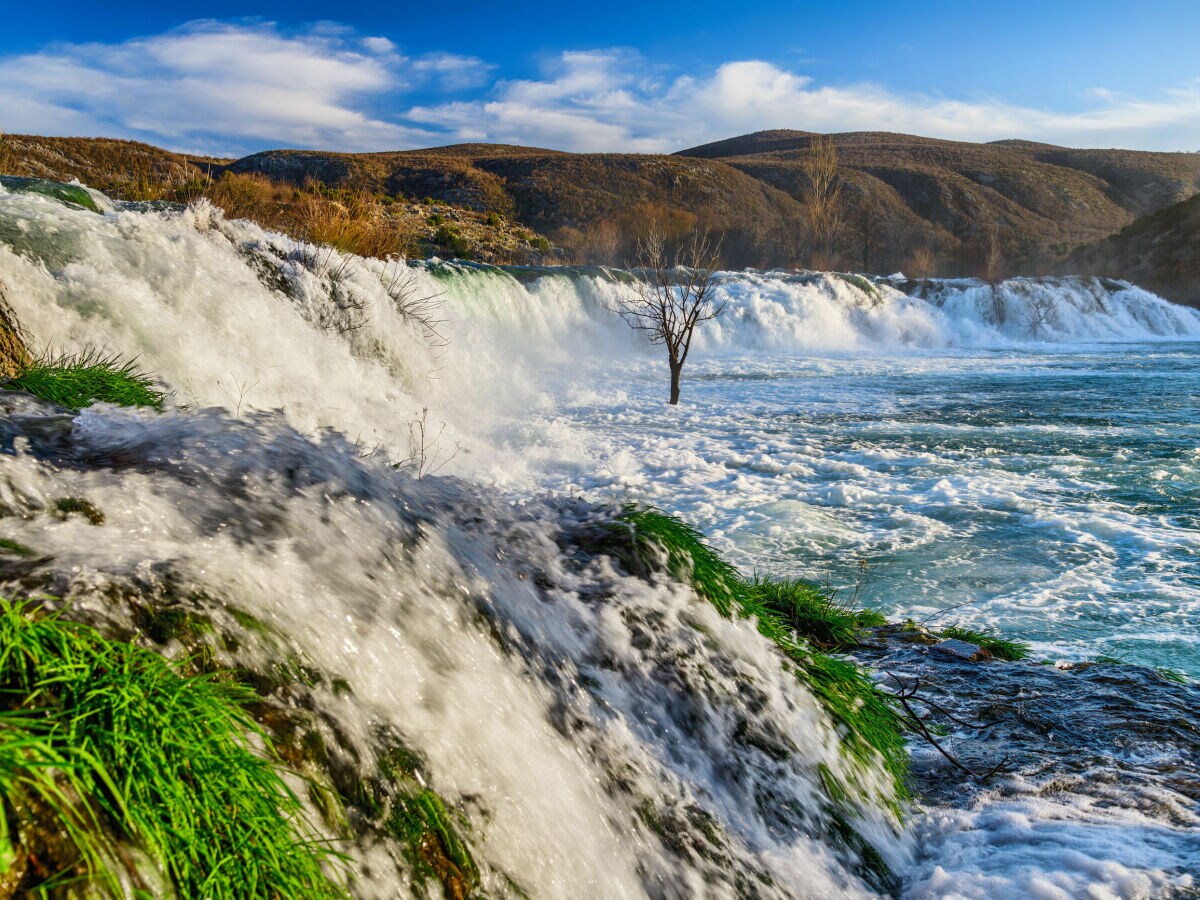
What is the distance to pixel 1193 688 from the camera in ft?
14.5

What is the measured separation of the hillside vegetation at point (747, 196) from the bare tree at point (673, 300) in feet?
20.9

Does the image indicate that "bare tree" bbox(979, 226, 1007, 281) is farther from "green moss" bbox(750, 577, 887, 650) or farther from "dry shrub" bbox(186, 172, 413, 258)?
"green moss" bbox(750, 577, 887, 650)

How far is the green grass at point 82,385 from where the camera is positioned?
4.31 m

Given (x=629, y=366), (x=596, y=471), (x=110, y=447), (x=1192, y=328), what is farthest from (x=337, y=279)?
(x=1192, y=328)

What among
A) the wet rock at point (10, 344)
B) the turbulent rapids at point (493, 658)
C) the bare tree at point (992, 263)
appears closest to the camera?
the turbulent rapids at point (493, 658)

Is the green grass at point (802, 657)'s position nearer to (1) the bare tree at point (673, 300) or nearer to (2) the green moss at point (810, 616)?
(2) the green moss at point (810, 616)

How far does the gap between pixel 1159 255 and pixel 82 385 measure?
59076mm

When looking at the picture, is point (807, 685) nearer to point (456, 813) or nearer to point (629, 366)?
point (456, 813)

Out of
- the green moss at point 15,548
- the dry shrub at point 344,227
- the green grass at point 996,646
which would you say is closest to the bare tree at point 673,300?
the dry shrub at point 344,227

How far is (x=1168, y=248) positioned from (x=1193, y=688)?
5648cm

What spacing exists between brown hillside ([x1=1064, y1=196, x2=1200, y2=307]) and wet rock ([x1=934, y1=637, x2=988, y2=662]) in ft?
167

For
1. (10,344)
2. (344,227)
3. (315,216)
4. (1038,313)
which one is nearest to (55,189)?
(315,216)

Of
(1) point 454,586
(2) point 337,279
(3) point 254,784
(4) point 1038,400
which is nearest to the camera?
(3) point 254,784

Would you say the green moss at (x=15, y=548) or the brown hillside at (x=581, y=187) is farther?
the brown hillside at (x=581, y=187)
